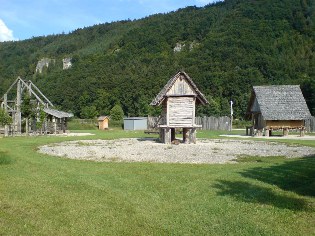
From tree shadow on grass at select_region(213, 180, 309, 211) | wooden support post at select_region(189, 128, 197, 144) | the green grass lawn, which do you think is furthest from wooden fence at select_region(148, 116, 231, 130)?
tree shadow on grass at select_region(213, 180, 309, 211)

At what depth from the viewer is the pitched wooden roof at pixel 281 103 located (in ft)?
127

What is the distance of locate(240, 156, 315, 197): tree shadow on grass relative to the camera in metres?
9.96

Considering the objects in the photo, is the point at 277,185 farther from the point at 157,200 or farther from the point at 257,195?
the point at 157,200

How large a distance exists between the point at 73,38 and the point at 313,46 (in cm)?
11326

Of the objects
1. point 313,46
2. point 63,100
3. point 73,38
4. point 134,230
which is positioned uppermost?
point 73,38

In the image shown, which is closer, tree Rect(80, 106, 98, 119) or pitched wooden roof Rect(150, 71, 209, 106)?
pitched wooden roof Rect(150, 71, 209, 106)

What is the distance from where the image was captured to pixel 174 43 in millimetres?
128000

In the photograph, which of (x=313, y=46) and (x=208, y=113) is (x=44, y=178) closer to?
(x=208, y=113)

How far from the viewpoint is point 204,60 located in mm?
101938

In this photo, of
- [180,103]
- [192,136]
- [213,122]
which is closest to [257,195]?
[192,136]

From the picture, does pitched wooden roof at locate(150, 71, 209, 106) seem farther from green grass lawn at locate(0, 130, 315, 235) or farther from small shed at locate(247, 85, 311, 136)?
green grass lawn at locate(0, 130, 315, 235)

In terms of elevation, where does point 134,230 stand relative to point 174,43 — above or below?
below

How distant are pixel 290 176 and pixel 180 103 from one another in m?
16.7

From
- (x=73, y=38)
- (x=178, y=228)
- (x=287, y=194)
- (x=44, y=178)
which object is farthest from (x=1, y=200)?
(x=73, y=38)
